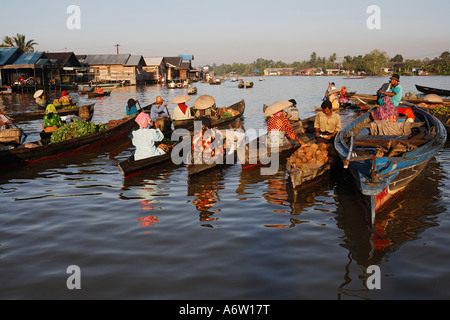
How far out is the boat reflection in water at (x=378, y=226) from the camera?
15.9ft

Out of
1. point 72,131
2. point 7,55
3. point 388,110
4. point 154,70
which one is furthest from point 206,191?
point 154,70

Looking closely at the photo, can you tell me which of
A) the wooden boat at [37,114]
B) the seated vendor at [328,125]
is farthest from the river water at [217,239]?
the wooden boat at [37,114]

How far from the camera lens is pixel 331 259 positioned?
521 centimetres

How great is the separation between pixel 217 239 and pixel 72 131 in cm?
863

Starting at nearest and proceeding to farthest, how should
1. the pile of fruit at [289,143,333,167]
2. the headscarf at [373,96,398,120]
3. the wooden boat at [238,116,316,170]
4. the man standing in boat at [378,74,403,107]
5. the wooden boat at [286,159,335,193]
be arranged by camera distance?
1. the wooden boat at [286,159,335,193]
2. the pile of fruit at [289,143,333,167]
3. the headscarf at [373,96,398,120]
4. the wooden boat at [238,116,316,170]
5. the man standing in boat at [378,74,403,107]

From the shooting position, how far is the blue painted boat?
6.03 metres

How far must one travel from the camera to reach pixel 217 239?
5961 millimetres

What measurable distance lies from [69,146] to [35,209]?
487cm

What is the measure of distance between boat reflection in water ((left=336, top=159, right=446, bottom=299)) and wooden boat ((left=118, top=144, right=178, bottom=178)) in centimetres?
469

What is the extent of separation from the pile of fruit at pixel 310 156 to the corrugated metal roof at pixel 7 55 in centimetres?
4204

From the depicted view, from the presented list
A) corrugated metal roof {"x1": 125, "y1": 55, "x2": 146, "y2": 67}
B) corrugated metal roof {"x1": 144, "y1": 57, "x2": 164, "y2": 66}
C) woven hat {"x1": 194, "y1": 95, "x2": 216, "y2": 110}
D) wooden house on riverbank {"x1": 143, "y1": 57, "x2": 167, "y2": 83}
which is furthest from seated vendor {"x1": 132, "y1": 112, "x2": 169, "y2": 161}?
corrugated metal roof {"x1": 144, "y1": 57, "x2": 164, "y2": 66}

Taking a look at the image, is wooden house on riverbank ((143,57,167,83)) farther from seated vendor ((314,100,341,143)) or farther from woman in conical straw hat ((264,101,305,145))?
seated vendor ((314,100,341,143))
